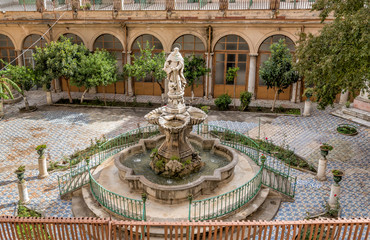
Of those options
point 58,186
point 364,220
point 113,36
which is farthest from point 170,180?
point 113,36

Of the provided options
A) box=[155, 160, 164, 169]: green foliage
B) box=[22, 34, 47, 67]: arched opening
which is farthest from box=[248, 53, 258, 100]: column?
box=[22, 34, 47, 67]: arched opening

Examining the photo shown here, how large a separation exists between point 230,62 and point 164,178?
11912 millimetres

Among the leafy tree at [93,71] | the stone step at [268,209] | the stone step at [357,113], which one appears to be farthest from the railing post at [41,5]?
the stone step at [357,113]

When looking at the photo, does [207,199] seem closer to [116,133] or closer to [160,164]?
[160,164]

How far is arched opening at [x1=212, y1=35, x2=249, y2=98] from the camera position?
21359 mm

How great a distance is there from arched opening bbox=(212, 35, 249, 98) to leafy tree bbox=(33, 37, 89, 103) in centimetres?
A: 787

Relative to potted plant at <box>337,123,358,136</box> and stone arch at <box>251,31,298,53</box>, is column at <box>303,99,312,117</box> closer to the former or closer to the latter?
potted plant at <box>337,123,358,136</box>

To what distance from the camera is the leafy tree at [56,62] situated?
19438mm

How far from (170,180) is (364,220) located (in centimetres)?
614

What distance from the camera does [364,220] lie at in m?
6.73

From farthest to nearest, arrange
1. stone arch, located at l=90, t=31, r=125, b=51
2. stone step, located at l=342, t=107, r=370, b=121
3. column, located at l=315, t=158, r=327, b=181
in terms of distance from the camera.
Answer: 1. stone arch, located at l=90, t=31, r=125, b=51
2. stone step, located at l=342, t=107, r=370, b=121
3. column, located at l=315, t=158, r=327, b=181

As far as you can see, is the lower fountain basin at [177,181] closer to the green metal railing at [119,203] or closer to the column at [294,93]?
the green metal railing at [119,203]

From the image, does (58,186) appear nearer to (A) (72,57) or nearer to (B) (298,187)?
(B) (298,187)

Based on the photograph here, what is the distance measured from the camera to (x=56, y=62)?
1938 centimetres
